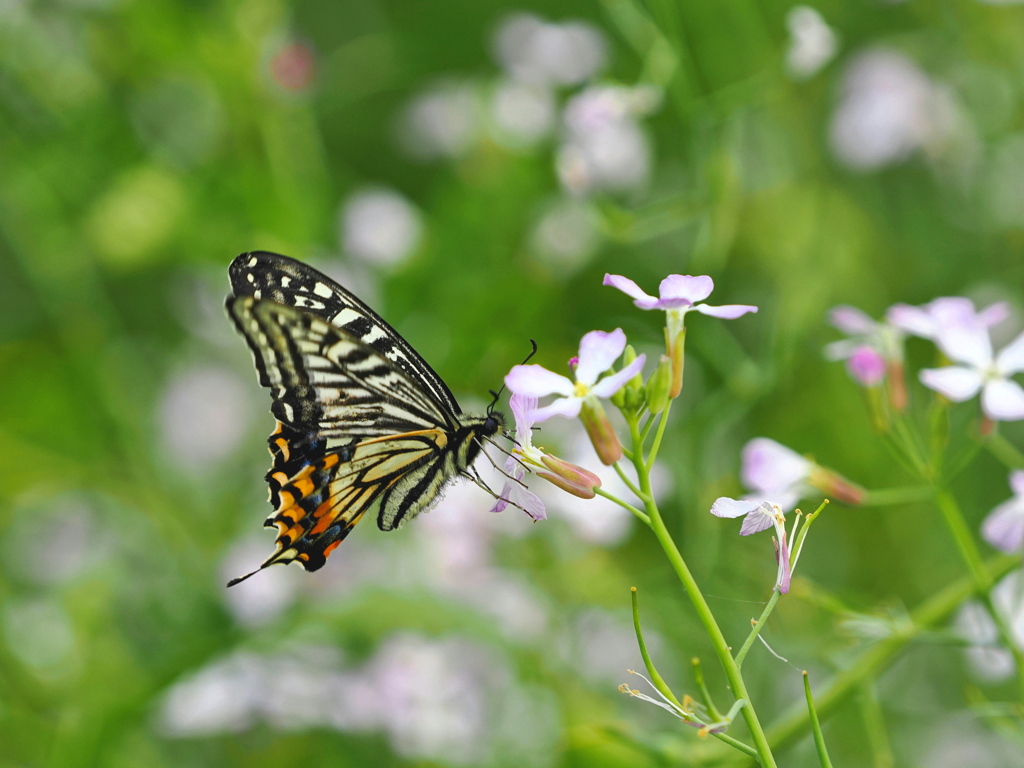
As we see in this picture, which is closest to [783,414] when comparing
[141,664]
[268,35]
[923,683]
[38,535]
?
[923,683]

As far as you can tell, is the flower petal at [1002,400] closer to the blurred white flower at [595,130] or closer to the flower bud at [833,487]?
the flower bud at [833,487]

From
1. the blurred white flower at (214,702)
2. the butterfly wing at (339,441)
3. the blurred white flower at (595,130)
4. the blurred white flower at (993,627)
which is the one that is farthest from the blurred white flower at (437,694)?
the blurred white flower at (595,130)

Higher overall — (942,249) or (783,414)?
(942,249)

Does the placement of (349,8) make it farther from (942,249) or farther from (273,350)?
(273,350)

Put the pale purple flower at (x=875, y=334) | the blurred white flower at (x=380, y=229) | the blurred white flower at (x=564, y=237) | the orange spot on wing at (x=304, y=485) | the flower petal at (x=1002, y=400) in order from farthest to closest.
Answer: the blurred white flower at (x=380, y=229)
the blurred white flower at (x=564, y=237)
the orange spot on wing at (x=304, y=485)
the pale purple flower at (x=875, y=334)
the flower petal at (x=1002, y=400)

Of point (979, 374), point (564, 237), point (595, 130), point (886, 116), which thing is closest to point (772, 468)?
point (979, 374)
